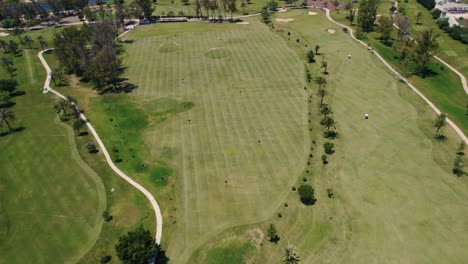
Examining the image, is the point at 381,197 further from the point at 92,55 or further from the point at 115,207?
the point at 92,55

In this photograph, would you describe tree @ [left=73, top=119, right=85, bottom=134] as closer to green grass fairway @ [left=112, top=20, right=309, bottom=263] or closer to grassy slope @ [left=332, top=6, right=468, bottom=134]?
green grass fairway @ [left=112, top=20, right=309, bottom=263]

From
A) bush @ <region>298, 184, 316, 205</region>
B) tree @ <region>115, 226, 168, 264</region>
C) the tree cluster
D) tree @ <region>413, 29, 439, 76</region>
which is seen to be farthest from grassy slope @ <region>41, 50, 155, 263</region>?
tree @ <region>413, 29, 439, 76</region>

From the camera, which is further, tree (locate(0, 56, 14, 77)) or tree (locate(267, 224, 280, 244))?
tree (locate(0, 56, 14, 77))

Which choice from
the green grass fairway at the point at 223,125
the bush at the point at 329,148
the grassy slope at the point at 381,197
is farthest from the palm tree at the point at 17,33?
the bush at the point at 329,148

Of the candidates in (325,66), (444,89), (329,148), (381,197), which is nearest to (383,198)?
(381,197)

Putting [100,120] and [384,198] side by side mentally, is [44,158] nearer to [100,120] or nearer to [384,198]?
[100,120]

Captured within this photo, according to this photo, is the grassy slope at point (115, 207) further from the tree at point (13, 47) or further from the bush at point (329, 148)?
the tree at point (13, 47)
